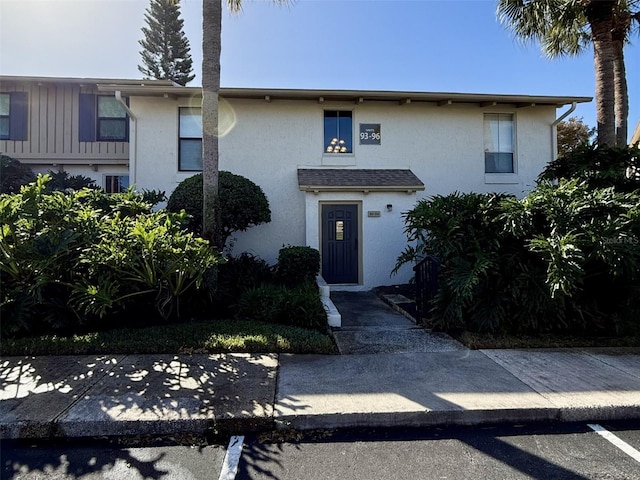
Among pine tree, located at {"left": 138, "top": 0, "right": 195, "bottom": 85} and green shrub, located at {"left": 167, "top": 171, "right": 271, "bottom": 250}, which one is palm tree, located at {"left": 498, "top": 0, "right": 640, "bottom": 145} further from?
pine tree, located at {"left": 138, "top": 0, "right": 195, "bottom": 85}

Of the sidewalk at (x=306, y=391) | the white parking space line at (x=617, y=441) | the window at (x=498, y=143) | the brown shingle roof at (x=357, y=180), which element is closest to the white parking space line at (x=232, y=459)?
the sidewalk at (x=306, y=391)

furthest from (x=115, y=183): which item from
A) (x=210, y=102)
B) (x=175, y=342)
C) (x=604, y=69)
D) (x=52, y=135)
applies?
(x=604, y=69)

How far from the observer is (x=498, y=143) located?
35.5ft

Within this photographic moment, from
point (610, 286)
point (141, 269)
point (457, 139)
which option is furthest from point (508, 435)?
point (457, 139)

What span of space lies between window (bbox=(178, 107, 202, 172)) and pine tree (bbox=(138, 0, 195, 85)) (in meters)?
18.4

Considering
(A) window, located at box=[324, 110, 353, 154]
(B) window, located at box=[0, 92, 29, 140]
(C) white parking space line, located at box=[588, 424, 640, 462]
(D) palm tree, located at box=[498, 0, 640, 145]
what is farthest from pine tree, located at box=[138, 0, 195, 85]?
(C) white parking space line, located at box=[588, 424, 640, 462]

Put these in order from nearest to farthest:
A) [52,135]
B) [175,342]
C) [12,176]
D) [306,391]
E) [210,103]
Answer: [306,391] < [175,342] < [210,103] < [12,176] < [52,135]

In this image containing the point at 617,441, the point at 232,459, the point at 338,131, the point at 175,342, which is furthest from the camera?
the point at 338,131

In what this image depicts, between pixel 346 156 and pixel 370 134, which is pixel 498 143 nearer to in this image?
pixel 370 134

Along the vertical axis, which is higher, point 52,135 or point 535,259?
point 52,135

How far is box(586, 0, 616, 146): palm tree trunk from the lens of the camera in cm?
905

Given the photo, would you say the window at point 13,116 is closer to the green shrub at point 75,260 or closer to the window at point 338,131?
the green shrub at point 75,260

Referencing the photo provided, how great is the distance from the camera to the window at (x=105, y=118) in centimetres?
1216

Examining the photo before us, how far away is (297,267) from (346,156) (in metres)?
3.92
